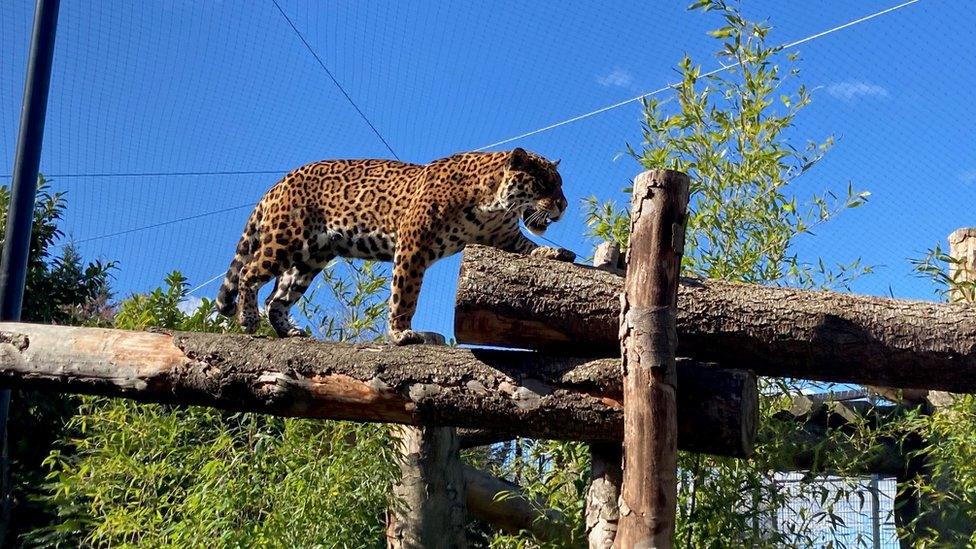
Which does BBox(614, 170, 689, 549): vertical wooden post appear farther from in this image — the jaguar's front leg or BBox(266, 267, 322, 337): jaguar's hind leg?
BBox(266, 267, 322, 337): jaguar's hind leg

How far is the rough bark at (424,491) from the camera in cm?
587

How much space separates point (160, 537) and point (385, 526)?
111 centimetres

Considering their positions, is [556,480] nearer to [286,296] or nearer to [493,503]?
[493,503]

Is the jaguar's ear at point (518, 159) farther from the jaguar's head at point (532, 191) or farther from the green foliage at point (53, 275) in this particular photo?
the green foliage at point (53, 275)

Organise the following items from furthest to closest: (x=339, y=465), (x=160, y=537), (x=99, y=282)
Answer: (x=99, y=282) < (x=160, y=537) < (x=339, y=465)

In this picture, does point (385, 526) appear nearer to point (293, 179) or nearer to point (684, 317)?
point (293, 179)

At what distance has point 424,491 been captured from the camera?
233 inches

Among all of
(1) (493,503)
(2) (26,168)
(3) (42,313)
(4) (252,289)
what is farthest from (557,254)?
(3) (42,313)

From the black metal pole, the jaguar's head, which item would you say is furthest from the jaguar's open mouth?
the black metal pole

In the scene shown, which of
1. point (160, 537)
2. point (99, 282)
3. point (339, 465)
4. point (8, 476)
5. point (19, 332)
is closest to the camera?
point (19, 332)

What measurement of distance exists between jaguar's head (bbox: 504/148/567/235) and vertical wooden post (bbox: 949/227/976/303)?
178 centimetres

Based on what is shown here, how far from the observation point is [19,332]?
4.86 m

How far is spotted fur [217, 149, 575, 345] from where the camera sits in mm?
5527

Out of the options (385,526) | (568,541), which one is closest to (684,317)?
(568,541)
